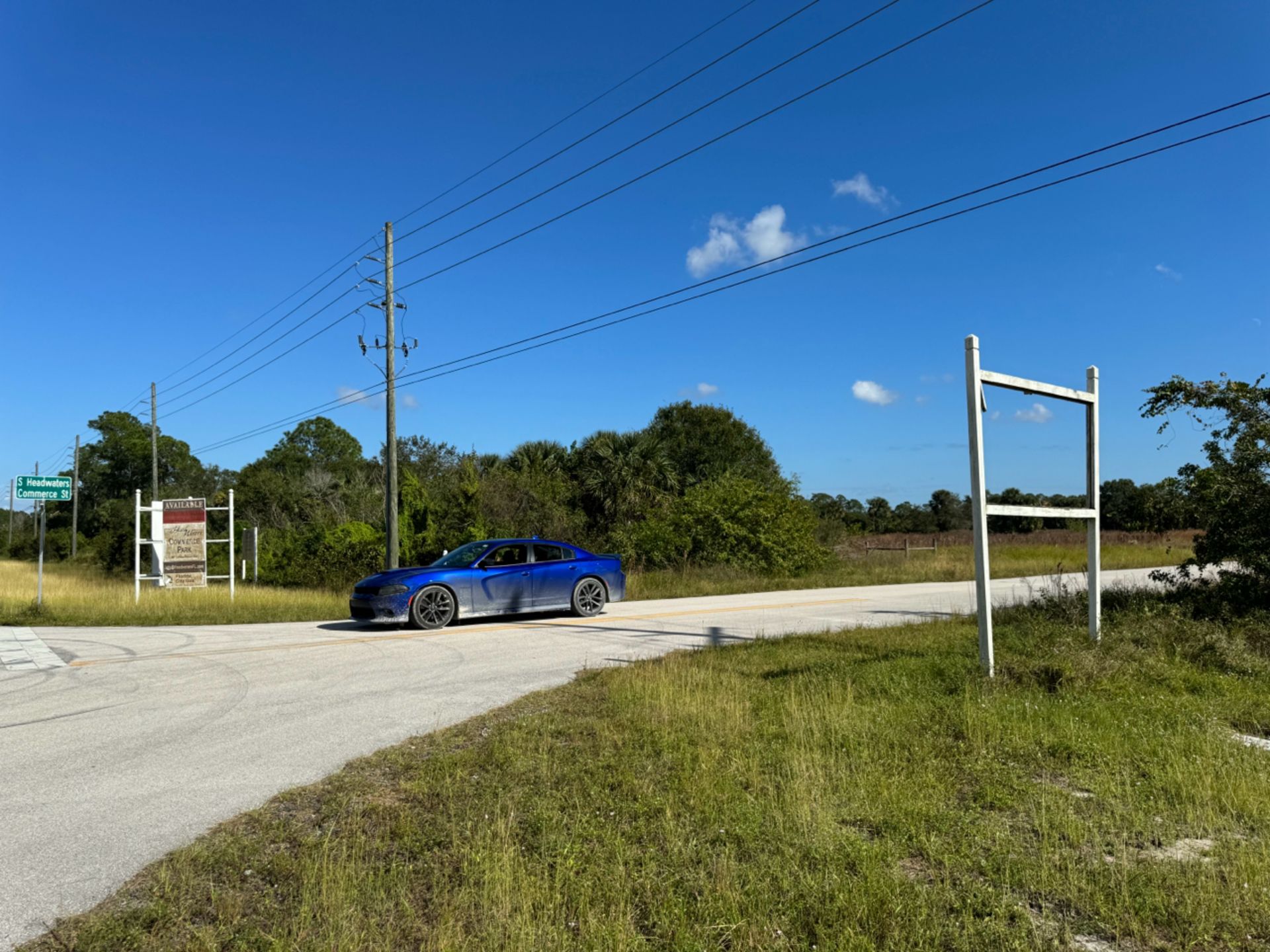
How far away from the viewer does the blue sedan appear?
45.7 feet

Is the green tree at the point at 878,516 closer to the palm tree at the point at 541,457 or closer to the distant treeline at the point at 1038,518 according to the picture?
the distant treeline at the point at 1038,518

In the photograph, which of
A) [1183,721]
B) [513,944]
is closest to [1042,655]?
[1183,721]

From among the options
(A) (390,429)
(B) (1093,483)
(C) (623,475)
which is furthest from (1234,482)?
(C) (623,475)

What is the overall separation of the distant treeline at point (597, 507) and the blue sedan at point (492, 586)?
747 centimetres

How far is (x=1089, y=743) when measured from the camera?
5.77 metres

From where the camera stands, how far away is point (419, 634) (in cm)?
1342

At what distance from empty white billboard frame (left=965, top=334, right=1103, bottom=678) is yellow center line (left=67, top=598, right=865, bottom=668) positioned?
7832mm

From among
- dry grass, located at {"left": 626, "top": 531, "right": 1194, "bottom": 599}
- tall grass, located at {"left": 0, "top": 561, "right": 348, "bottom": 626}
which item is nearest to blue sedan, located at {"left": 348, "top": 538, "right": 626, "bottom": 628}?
tall grass, located at {"left": 0, "top": 561, "right": 348, "bottom": 626}

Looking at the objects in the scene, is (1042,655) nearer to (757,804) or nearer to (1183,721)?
(1183,721)

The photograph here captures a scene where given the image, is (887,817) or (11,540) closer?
(887,817)

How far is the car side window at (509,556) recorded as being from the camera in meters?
15.1

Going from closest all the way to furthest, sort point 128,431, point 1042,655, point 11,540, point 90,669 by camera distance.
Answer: point 1042,655
point 90,669
point 128,431
point 11,540

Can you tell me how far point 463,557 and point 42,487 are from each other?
1168 centimetres

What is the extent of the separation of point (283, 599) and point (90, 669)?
956cm
